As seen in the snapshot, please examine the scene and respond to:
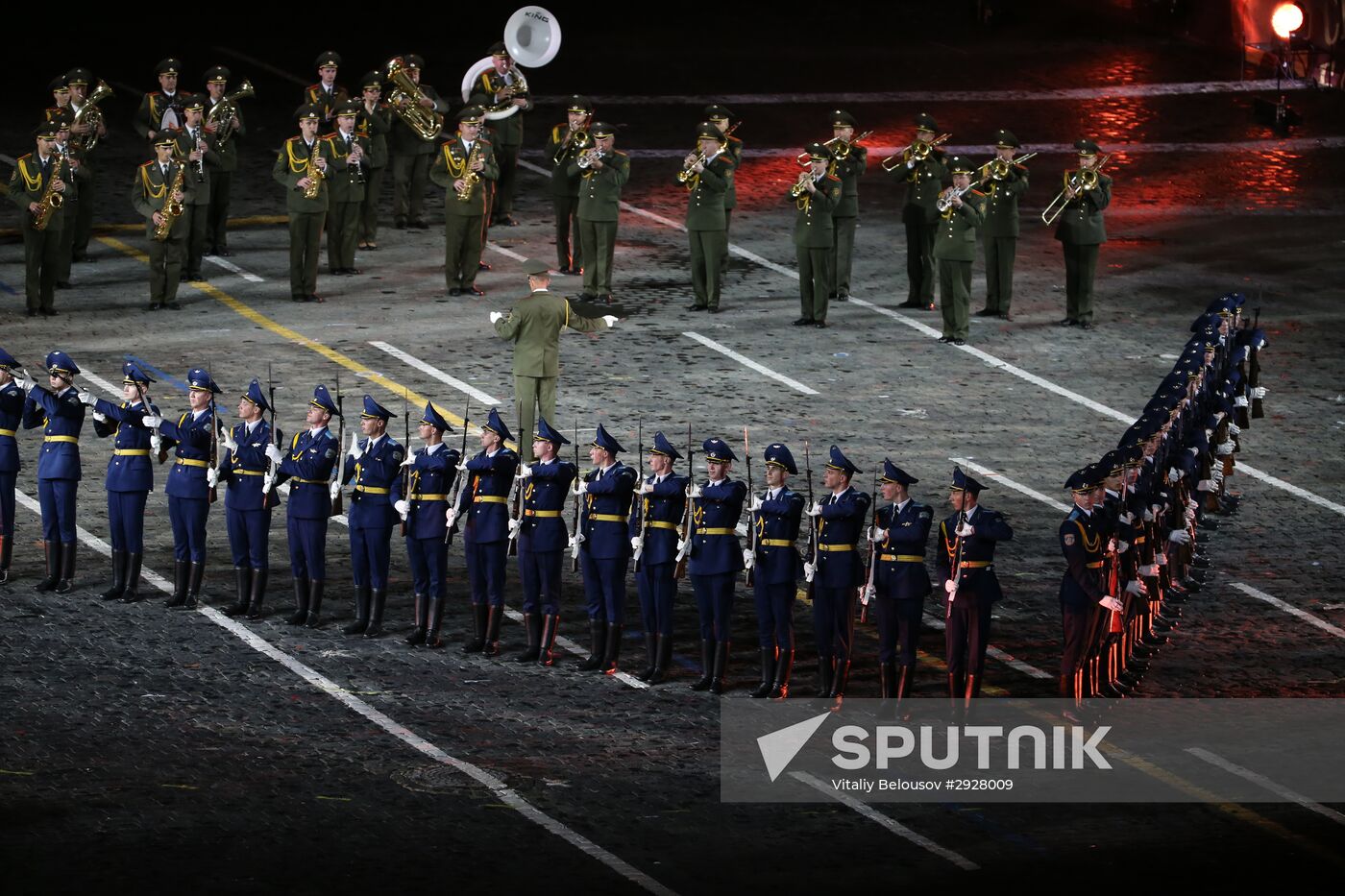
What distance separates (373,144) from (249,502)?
37.5 ft

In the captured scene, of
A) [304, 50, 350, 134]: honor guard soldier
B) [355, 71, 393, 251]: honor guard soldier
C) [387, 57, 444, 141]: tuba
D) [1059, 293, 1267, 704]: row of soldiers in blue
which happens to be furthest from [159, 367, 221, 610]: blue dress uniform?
[387, 57, 444, 141]: tuba

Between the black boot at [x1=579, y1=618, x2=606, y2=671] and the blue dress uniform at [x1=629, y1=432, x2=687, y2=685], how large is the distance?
1.05 ft

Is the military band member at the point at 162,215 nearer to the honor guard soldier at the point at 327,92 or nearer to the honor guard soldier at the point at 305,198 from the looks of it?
the honor guard soldier at the point at 305,198

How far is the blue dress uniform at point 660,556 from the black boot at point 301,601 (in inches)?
102

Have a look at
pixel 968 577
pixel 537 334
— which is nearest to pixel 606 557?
pixel 968 577

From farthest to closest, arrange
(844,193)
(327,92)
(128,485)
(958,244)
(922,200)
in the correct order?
(327,92)
(922,200)
(844,193)
(958,244)
(128,485)

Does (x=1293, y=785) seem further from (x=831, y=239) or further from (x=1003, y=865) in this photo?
(x=831, y=239)

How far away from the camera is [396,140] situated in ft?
101

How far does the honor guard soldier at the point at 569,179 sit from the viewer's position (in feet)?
93.7

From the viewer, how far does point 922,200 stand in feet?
91.4

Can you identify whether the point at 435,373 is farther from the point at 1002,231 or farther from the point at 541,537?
the point at 541,537

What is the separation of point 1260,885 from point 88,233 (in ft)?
61.7

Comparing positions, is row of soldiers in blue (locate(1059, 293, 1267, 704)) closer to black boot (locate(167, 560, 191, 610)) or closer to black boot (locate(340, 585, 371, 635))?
black boot (locate(340, 585, 371, 635))

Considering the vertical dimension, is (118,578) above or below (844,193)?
below
